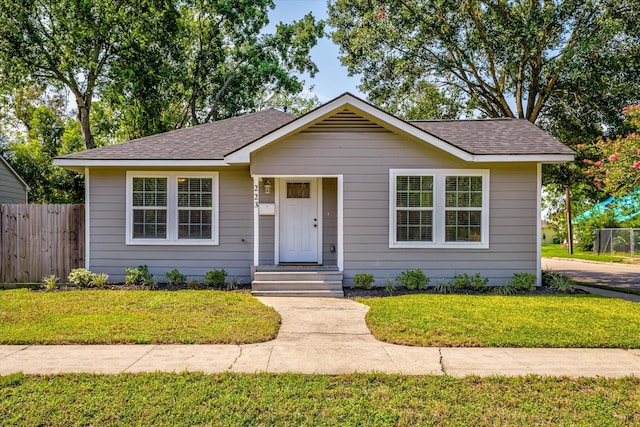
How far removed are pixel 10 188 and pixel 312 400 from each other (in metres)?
18.1

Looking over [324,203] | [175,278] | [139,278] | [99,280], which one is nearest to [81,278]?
[99,280]

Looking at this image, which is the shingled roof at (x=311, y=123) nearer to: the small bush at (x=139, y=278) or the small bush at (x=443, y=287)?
the small bush at (x=139, y=278)

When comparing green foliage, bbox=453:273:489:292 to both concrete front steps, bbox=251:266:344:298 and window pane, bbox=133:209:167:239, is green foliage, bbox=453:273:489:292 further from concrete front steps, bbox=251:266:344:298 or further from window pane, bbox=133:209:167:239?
window pane, bbox=133:209:167:239

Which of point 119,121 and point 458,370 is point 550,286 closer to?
point 458,370

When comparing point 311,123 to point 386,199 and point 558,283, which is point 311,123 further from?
point 558,283

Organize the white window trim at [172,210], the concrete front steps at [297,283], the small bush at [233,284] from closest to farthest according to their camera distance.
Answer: the concrete front steps at [297,283] → the small bush at [233,284] → the white window trim at [172,210]

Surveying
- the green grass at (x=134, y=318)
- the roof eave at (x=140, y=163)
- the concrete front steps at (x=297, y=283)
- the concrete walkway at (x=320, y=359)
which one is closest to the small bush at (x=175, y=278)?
the green grass at (x=134, y=318)

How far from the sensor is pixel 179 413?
10.7 feet

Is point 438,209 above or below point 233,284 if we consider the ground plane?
above

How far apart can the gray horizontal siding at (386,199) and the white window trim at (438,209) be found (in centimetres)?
10

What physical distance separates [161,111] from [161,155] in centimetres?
1088

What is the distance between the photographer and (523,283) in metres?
8.87

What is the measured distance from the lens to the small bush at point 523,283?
8.86 metres

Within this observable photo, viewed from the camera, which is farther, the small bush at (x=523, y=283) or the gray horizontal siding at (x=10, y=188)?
the gray horizontal siding at (x=10, y=188)
